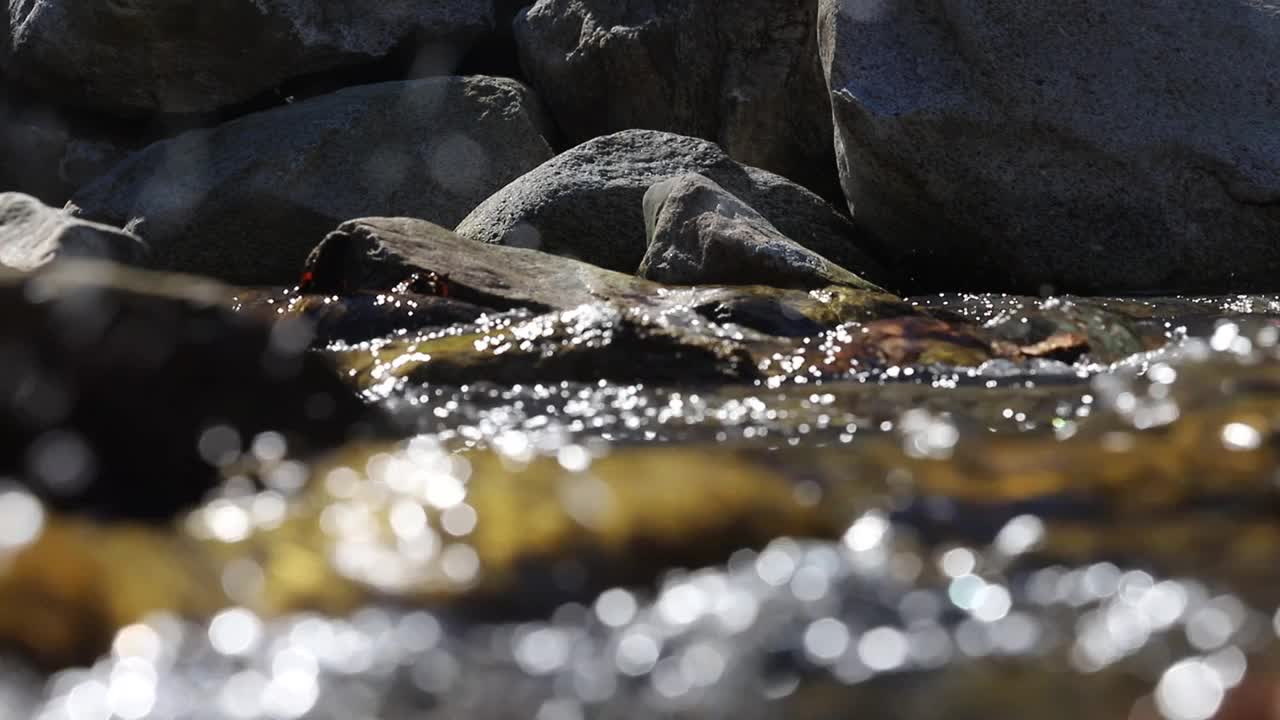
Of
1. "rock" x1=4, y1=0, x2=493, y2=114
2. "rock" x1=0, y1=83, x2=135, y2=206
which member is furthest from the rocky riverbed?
"rock" x1=0, y1=83, x2=135, y2=206

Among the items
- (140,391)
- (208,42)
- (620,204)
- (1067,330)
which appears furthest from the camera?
(208,42)

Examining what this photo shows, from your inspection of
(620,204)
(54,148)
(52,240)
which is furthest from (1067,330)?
(54,148)

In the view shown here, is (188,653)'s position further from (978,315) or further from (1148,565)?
(978,315)

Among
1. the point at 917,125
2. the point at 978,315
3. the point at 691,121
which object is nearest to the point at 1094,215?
the point at 917,125

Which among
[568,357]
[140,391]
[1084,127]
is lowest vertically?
[1084,127]

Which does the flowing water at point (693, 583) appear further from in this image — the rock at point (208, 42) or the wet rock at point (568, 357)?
the rock at point (208, 42)

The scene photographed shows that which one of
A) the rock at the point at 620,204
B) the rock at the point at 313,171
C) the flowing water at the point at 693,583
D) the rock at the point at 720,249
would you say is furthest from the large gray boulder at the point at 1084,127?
the flowing water at the point at 693,583

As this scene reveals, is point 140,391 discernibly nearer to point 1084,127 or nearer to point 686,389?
point 686,389
